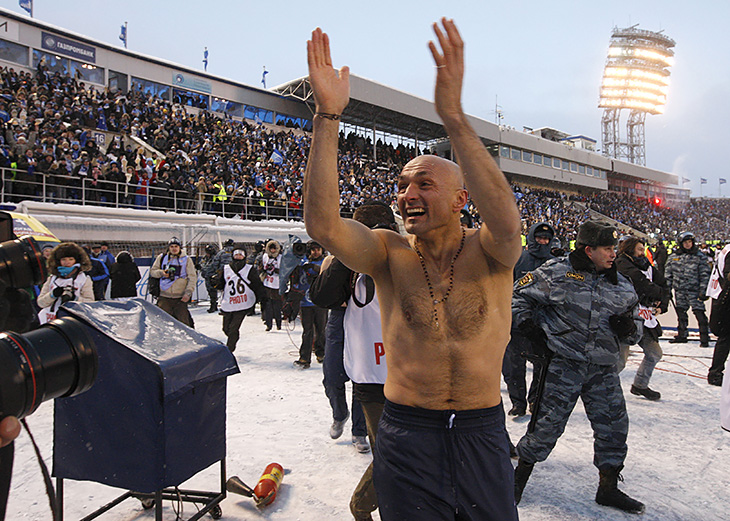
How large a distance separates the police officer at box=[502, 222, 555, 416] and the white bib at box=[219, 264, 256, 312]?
3699 millimetres

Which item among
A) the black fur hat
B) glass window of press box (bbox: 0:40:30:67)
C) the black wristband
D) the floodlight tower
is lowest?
the black fur hat

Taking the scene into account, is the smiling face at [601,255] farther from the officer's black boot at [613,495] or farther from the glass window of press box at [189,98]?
the glass window of press box at [189,98]

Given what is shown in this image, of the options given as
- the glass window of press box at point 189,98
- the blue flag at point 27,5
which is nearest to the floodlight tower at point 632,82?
the glass window of press box at point 189,98

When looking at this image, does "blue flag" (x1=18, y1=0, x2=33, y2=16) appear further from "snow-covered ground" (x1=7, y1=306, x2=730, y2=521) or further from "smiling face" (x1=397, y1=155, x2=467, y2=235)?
"smiling face" (x1=397, y1=155, x2=467, y2=235)

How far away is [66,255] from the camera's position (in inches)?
215

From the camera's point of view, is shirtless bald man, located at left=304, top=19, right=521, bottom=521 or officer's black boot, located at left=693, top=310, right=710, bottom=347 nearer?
shirtless bald man, located at left=304, top=19, right=521, bottom=521

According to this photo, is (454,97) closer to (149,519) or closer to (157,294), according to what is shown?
(149,519)

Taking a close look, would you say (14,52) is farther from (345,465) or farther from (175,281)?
(345,465)

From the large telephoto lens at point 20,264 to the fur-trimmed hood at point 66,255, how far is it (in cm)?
428

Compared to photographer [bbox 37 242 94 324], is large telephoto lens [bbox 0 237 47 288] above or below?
above

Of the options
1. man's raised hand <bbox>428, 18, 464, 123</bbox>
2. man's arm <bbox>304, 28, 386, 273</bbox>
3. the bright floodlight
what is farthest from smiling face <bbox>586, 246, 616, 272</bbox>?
the bright floodlight

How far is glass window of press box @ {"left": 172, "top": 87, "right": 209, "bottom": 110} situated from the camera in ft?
79.4

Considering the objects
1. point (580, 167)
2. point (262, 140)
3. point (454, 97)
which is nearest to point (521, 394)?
point (454, 97)

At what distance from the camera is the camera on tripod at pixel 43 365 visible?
1.20m
